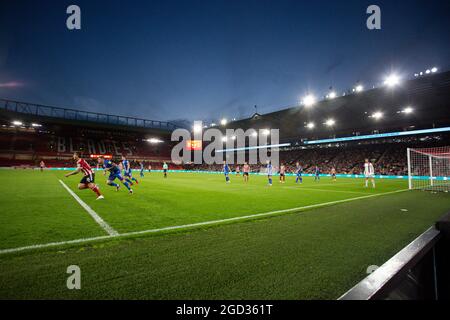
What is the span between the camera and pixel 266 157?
180ft

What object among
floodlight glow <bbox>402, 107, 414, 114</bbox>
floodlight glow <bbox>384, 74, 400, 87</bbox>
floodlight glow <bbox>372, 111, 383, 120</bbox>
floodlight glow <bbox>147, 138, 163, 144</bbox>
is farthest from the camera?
floodlight glow <bbox>147, 138, 163, 144</bbox>

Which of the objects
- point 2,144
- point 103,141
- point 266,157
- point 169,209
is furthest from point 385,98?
point 2,144

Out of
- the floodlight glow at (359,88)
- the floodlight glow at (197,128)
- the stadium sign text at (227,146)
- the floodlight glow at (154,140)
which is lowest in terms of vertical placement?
the stadium sign text at (227,146)

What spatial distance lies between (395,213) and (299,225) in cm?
353

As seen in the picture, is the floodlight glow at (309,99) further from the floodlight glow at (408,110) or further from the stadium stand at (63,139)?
the stadium stand at (63,139)

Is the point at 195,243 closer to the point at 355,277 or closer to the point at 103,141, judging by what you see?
the point at 355,277

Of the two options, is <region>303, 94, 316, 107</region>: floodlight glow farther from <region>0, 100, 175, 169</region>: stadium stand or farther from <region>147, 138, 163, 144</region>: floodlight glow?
<region>147, 138, 163, 144</region>: floodlight glow

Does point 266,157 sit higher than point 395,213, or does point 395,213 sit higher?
point 266,157

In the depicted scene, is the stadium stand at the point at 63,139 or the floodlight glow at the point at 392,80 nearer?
the floodlight glow at the point at 392,80
